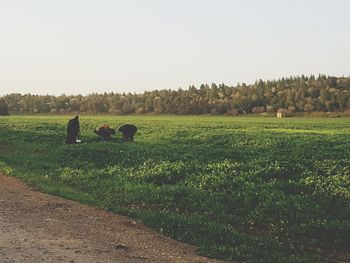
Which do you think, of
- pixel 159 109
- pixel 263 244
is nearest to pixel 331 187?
pixel 263 244

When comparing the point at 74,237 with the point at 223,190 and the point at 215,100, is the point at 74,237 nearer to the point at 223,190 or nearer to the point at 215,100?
the point at 223,190

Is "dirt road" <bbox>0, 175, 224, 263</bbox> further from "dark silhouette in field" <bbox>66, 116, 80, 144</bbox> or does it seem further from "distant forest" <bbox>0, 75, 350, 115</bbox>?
"distant forest" <bbox>0, 75, 350, 115</bbox>

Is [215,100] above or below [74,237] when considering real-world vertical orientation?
above

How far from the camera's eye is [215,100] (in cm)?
13138

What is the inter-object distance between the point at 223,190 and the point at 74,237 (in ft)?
21.0

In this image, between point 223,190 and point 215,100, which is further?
point 215,100

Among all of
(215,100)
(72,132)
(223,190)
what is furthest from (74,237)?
(215,100)

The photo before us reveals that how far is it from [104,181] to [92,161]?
5.12 m

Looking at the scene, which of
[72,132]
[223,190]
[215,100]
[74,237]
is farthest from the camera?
[215,100]

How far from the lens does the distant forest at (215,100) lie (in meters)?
111

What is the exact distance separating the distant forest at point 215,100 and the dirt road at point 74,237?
9759cm

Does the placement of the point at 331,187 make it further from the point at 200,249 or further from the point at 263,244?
the point at 200,249

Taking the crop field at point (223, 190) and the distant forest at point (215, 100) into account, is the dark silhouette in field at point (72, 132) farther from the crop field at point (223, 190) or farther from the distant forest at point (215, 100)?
the distant forest at point (215, 100)

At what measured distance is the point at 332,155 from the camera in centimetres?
2277
